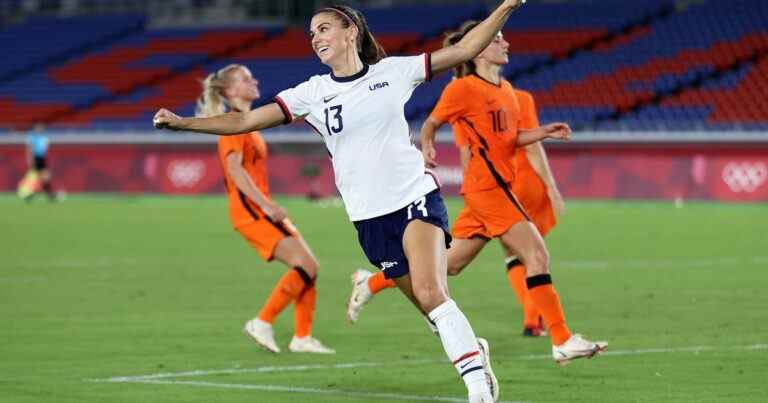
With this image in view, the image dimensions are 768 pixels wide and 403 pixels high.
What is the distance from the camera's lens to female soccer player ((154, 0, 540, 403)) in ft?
26.2

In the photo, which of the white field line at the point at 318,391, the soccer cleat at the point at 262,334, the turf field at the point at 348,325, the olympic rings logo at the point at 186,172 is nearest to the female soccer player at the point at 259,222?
the soccer cleat at the point at 262,334

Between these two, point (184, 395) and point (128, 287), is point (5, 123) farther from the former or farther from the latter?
point (184, 395)

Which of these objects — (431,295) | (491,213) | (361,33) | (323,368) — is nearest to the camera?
(431,295)

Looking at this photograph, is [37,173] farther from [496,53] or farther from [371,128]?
[371,128]

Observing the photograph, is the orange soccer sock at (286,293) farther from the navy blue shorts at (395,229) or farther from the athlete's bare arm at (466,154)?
the navy blue shorts at (395,229)

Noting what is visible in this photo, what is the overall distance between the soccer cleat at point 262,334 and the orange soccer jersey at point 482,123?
1.82 metres

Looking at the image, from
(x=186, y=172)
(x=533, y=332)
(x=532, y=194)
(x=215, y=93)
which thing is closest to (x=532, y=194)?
(x=532, y=194)

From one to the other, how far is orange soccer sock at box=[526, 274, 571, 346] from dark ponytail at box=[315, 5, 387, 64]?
278cm

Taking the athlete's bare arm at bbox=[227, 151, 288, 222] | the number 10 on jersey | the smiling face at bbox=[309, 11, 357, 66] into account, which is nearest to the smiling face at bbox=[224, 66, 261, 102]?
the athlete's bare arm at bbox=[227, 151, 288, 222]

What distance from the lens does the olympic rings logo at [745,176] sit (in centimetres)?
3247

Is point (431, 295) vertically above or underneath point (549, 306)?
above

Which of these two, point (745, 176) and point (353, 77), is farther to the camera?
point (745, 176)

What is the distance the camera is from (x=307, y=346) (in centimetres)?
1163

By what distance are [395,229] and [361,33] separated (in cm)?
108
